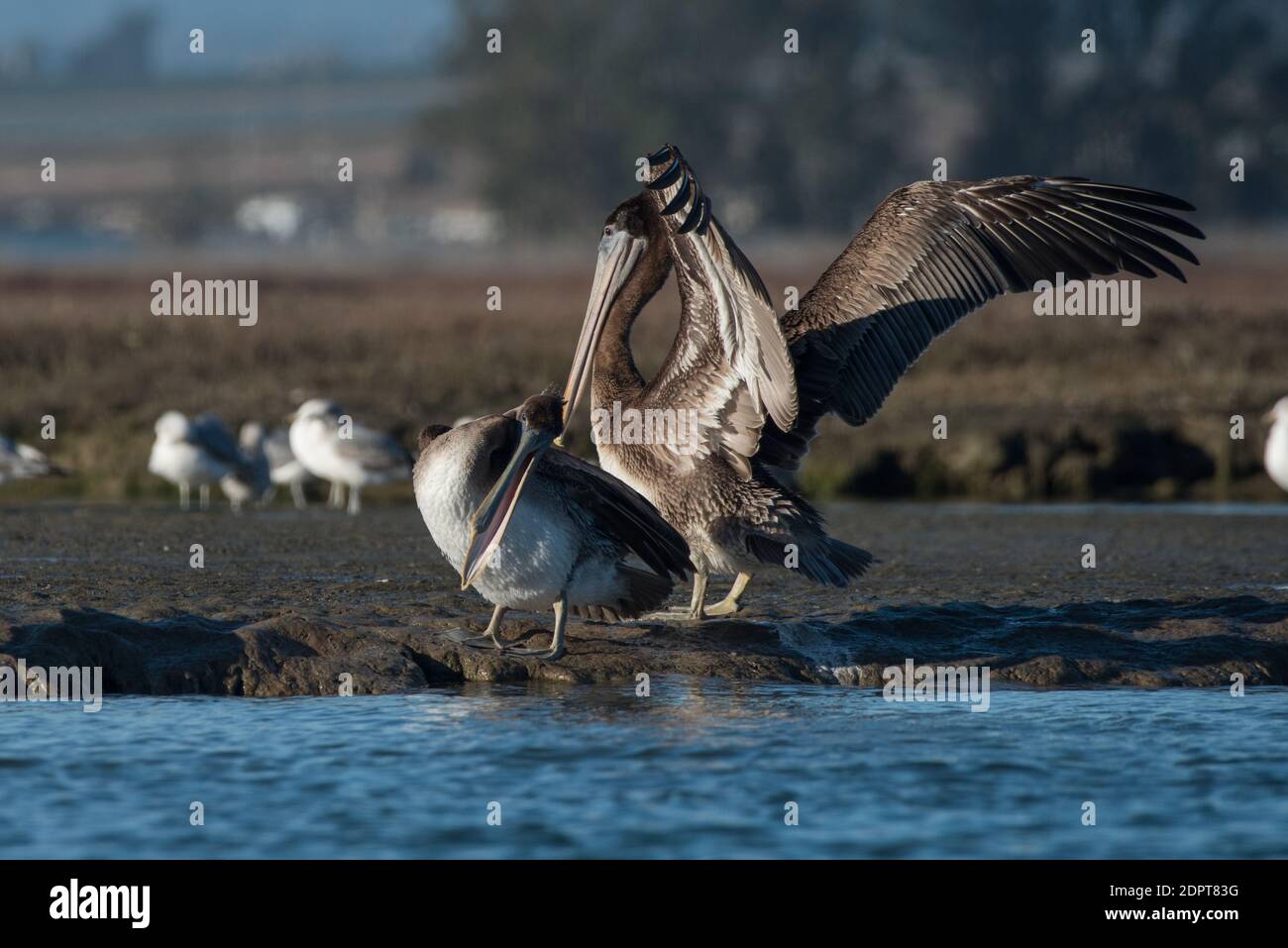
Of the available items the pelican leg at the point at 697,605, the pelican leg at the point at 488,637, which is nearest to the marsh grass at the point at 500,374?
the pelican leg at the point at 697,605

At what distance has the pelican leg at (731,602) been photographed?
8680mm

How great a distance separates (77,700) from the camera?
7477 millimetres

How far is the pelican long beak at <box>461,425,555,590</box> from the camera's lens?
739 cm

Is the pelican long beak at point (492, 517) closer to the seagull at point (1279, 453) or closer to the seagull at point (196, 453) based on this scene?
the seagull at point (1279, 453)

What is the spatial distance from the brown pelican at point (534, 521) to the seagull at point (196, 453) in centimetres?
716

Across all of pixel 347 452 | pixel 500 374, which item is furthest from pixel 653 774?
pixel 500 374

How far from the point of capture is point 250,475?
595 inches

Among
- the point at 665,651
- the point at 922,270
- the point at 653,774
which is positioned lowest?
the point at 653,774

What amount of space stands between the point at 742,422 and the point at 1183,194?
205 feet

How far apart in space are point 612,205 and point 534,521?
6162cm

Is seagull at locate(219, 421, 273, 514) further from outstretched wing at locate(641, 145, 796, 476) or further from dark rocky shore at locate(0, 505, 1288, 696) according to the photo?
outstretched wing at locate(641, 145, 796, 476)

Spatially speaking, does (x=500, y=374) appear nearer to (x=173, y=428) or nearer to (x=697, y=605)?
(x=173, y=428)

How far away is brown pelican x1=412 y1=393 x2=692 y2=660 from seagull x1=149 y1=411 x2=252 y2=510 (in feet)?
23.5
